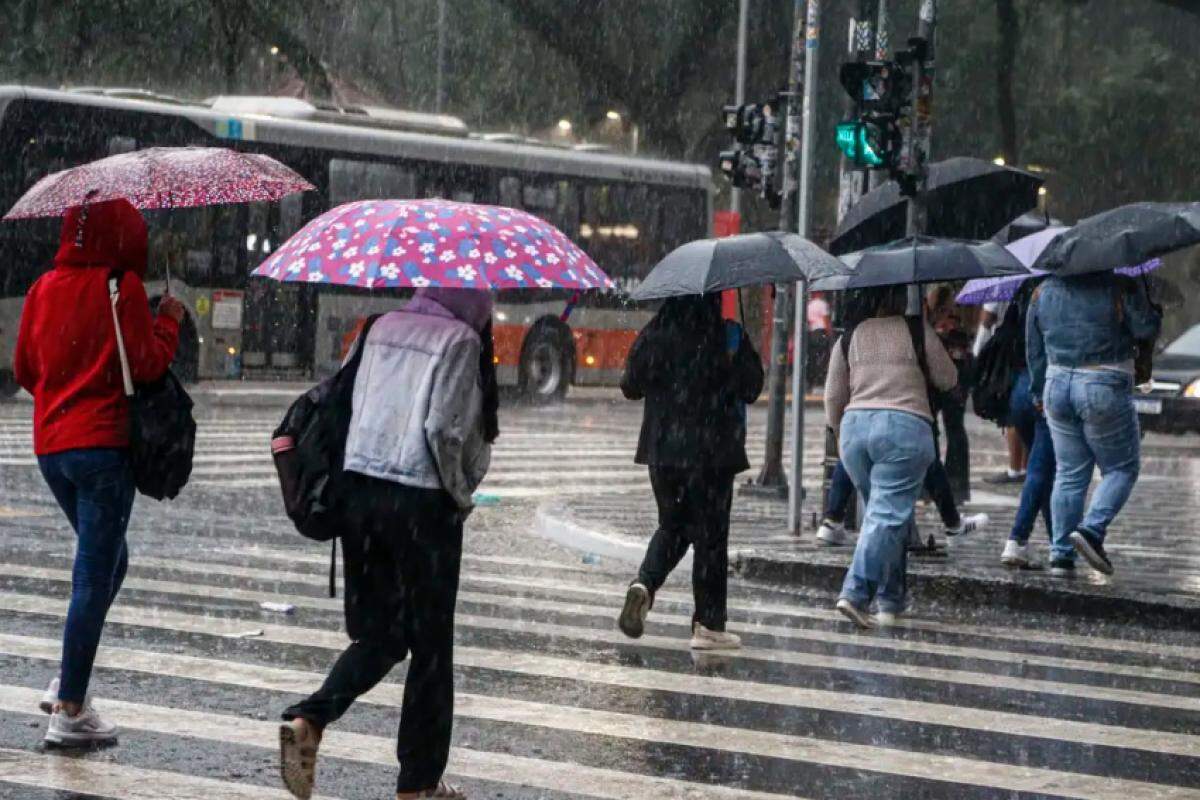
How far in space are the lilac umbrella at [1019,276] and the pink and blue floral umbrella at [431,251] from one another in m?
4.58

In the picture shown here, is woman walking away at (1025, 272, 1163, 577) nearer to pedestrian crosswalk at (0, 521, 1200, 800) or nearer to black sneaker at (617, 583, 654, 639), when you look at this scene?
pedestrian crosswalk at (0, 521, 1200, 800)

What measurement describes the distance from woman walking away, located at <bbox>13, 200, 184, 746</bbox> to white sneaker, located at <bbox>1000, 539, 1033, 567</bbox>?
6.06m

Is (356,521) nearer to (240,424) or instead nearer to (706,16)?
(240,424)

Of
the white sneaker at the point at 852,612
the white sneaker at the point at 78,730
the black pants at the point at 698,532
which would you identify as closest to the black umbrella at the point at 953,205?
the white sneaker at the point at 852,612

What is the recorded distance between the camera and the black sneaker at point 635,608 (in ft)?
29.1

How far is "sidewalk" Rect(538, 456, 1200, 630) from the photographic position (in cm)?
1050

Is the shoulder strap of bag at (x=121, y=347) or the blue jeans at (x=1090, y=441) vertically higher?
the shoulder strap of bag at (x=121, y=347)

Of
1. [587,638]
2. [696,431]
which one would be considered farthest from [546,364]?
[696,431]

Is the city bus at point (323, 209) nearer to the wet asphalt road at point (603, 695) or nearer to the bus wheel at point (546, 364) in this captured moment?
the bus wheel at point (546, 364)

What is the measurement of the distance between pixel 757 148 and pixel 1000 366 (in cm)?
461

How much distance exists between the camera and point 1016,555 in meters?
11.5

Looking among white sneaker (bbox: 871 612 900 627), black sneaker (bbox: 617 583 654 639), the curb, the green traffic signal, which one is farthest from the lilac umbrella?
black sneaker (bbox: 617 583 654 639)

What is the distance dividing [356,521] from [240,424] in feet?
57.1

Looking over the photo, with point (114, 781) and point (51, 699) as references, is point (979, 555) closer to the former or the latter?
point (51, 699)
